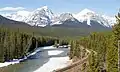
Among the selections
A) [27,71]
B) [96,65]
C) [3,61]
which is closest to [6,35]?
[3,61]

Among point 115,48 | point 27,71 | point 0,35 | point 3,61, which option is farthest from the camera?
point 0,35

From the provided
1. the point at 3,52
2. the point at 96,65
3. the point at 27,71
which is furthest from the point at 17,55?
the point at 96,65

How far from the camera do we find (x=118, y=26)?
38906 mm

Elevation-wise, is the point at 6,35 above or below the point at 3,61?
above

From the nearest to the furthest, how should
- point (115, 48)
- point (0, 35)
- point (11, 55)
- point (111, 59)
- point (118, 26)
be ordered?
point (118, 26) → point (115, 48) → point (111, 59) → point (11, 55) → point (0, 35)

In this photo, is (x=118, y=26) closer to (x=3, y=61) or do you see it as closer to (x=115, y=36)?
(x=115, y=36)

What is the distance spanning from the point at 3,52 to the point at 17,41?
21278 mm

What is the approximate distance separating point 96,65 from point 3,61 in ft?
279

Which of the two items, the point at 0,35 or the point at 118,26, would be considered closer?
the point at 118,26

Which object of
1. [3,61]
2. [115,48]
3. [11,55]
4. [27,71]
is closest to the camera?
[115,48]

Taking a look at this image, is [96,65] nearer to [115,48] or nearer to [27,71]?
[115,48]

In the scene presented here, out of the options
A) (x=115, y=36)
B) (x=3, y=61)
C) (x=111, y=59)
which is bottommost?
(x=3, y=61)

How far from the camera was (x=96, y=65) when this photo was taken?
152ft

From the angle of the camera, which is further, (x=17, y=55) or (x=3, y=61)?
(x=17, y=55)
